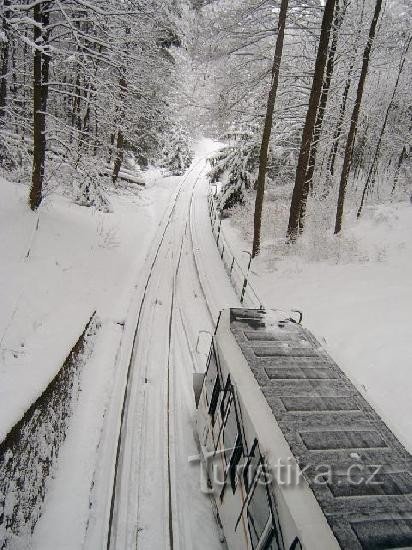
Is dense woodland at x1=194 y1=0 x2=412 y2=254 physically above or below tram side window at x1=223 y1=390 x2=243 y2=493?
above

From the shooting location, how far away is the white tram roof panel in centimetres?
328

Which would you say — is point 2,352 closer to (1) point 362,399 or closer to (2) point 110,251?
(1) point 362,399

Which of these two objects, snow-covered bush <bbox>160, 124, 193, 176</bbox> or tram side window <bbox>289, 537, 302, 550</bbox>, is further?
snow-covered bush <bbox>160, 124, 193, 176</bbox>

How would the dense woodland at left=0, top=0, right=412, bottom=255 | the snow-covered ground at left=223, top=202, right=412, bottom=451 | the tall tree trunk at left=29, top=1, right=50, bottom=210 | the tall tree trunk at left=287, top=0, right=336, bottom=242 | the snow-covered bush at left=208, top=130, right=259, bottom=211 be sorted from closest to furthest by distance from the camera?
the snow-covered ground at left=223, top=202, right=412, bottom=451
the tall tree trunk at left=29, top=1, right=50, bottom=210
the dense woodland at left=0, top=0, right=412, bottom=255
the tall tree trunk at left=287, top=0, right=336, bottom=242
the snow-covered bush at left=208, top=130, right=259, bottom=211

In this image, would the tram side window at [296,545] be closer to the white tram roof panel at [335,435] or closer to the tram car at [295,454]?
the tram car at [295,454]

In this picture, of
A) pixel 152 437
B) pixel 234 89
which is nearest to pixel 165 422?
pixel 152 437

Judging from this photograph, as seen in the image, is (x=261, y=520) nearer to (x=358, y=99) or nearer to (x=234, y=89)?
(x=358, y=99)

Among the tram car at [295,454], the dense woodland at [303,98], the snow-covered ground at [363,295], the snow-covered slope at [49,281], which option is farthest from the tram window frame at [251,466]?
the dense woodland at [303,98]

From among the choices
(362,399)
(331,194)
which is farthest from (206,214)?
(362,399)

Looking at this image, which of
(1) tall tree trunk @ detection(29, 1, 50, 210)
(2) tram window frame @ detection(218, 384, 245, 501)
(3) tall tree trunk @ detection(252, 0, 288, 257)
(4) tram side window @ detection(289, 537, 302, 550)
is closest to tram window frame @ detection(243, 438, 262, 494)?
(2) tram window frame @ detection(218, 384, 245, 501)

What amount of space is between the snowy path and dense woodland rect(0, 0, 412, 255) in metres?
4.10

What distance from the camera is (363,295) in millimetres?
11359

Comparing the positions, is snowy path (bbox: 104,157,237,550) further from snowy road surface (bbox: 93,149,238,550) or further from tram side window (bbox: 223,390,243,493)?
tram side window (bbox: 223,390,243,493)

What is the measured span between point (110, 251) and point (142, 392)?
346 inches
